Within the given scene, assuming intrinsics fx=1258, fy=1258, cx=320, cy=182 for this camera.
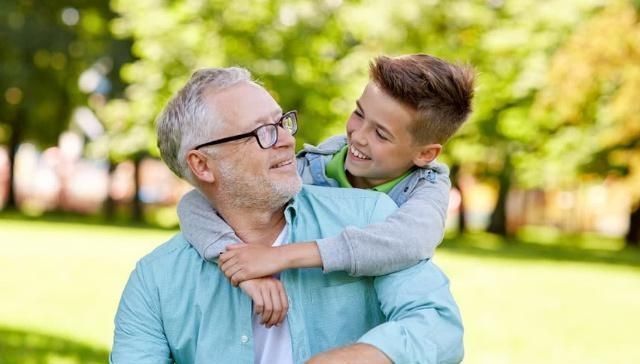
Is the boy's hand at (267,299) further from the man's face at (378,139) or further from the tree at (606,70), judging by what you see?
the tree at (606,70)

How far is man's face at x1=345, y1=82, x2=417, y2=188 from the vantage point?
3.72 metres

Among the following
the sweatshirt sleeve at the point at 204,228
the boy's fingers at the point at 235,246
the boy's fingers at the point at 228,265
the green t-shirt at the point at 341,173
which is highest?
the green t-shirt at the point at 341,173

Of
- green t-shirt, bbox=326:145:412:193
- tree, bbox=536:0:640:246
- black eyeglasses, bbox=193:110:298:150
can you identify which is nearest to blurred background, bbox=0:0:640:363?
tree, bbox=536:0:640:246

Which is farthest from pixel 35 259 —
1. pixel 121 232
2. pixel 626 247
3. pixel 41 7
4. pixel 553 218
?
pixel 553 218

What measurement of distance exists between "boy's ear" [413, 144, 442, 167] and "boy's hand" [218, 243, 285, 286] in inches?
28.5

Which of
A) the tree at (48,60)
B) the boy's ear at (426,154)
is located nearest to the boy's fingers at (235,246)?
the boy's ear at (426,154)

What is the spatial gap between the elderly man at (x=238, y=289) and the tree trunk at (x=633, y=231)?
40.7 metres

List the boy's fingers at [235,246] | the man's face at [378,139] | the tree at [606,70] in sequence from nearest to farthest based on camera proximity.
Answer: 1. the boy's fingers at [235,246]
2. the man's face at [378,139]
3. the tree at [606,70]

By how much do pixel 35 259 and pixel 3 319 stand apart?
8593 millimetres

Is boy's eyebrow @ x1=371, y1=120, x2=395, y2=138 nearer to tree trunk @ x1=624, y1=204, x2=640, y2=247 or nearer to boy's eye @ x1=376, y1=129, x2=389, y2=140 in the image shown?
boy's eye @ x1=376, y1=129, x2=389, y2=140

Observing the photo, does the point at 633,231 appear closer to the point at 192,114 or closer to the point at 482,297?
the point at 482,297

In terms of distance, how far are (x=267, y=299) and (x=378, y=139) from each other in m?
0.80

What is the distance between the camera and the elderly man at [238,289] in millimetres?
3305

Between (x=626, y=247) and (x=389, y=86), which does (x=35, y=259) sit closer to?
(x=389, y=86)
